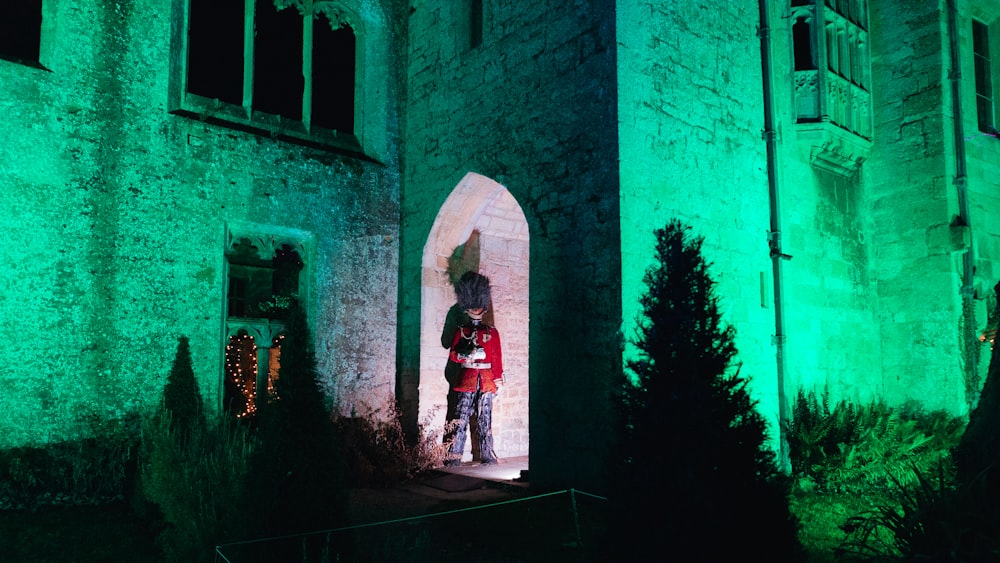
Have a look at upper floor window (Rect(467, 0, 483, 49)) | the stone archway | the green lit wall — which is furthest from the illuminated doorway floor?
upper floor window (Rect(467, 0, 483, 49))

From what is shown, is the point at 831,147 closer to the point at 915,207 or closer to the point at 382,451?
the point at 915,207

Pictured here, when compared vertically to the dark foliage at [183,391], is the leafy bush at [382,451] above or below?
below

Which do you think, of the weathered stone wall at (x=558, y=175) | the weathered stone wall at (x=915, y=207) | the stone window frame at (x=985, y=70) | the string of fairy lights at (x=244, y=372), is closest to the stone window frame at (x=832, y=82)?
the weathered stone wall at (x=915, y=207)

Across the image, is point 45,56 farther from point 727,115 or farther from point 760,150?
point 760,150

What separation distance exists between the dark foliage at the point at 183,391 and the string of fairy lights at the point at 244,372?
0.33 metres

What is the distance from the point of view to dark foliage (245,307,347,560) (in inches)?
149

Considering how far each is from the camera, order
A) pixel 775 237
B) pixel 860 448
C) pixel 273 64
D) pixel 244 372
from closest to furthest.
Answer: pixel 860 448, pixel 775 237, pixel 273 64, pixel 244 372

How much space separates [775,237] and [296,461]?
586 cm

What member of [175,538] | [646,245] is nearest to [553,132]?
[646,245]

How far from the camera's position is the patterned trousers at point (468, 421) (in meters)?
8.07

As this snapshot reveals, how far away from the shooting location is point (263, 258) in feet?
25.4

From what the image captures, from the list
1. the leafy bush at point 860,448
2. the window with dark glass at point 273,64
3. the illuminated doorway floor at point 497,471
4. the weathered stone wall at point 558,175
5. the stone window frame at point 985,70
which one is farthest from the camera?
the stone window frame at point 985,70

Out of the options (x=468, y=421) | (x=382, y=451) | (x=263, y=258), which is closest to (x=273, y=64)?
(x=263, y=258)

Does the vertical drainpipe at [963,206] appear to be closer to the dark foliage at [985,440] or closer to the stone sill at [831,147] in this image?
the stone sill at [831,147]
